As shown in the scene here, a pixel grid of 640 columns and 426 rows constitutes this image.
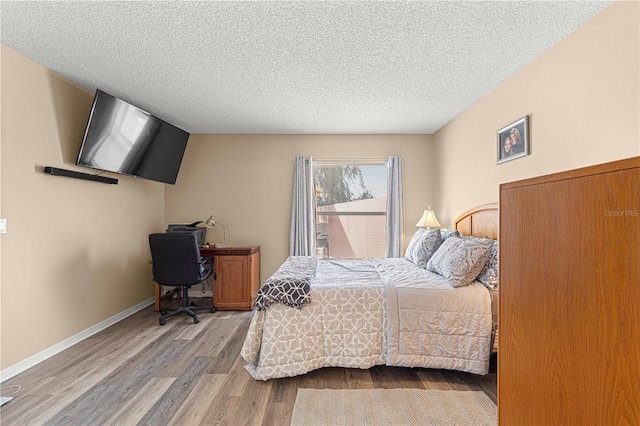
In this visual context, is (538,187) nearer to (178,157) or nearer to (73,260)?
(73,260)

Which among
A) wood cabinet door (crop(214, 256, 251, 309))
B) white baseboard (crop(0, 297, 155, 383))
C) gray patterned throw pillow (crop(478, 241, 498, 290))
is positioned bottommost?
white baseboard (crop(0, 297, 155, 383))

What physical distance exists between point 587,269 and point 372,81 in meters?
2.43

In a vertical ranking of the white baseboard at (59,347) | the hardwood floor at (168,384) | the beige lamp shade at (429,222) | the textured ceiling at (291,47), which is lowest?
the hardwood floor at (168,384)

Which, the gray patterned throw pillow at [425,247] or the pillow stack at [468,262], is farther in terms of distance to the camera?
the gray patterned throw pillow at [425,247]

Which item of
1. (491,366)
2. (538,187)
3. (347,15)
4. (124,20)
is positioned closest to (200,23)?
(124,20)

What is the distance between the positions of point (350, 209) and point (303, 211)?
29.6 inches

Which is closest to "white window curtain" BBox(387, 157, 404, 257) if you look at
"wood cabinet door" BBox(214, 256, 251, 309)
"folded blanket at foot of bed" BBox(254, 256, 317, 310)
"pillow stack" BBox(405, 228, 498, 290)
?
"pillow stack" BBox(405, 228, 498, 290)

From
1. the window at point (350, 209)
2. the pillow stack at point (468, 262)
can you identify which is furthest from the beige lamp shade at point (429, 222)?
the pillow stack at point (468, 262)

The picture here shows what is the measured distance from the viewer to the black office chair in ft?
11.2

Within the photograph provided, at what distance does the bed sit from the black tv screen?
2148 millimetres

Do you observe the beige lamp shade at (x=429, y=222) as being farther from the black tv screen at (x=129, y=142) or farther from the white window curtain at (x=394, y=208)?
the black tv screen at (x=129, y=142)

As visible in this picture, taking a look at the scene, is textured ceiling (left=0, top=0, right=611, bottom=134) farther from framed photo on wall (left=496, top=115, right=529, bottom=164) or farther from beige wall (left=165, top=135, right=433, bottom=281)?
beige wall (left=165, top=135, right=433, bottom=281)

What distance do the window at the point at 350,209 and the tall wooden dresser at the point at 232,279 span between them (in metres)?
1.24

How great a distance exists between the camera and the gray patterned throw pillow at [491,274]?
2406mm
